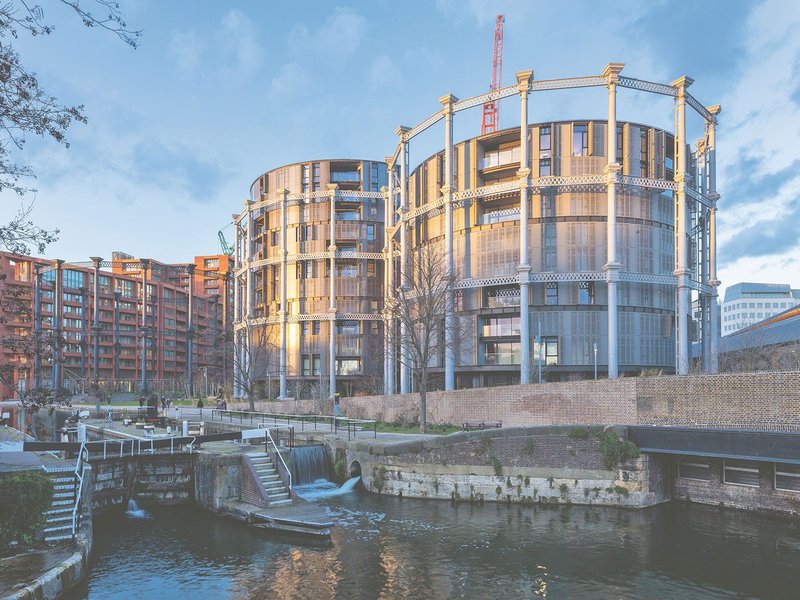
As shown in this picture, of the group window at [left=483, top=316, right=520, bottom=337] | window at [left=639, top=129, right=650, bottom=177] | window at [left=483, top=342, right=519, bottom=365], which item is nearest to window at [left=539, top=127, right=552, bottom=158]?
window at [left=639, top=129, right=650, bottom=177]

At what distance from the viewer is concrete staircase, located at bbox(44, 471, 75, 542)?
15.5m

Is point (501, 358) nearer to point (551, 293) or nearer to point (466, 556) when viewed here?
point (551, 293)

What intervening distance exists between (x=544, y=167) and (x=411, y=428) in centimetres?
2409

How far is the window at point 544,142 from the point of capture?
4628 cm

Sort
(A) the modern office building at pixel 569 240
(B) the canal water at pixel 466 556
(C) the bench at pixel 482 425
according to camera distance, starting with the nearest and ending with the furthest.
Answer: (B) the canal water at pixel 466 556 → (C) the bench at pixel 482 425 → (A) the modern office building at pixel 569 240

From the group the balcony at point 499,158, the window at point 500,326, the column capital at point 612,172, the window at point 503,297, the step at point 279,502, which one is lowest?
the step at point 279,502

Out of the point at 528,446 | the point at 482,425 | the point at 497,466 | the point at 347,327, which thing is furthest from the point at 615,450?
the point at 347,327

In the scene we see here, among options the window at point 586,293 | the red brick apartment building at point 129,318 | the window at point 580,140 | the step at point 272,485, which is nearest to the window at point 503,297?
the window at point 586,293

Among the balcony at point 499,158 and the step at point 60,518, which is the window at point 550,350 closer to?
the balcony at point 499,158

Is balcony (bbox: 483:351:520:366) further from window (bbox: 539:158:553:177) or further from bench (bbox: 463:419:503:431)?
bench (bbox: 463:419:503:431)

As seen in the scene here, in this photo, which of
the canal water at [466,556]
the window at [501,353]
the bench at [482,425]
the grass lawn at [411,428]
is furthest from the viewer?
the window at [501,353]

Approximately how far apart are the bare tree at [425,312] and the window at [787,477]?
53.0 ft

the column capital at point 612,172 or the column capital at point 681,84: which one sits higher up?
the column capital at point 681,84

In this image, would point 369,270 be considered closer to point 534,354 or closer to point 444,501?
point 534,354
